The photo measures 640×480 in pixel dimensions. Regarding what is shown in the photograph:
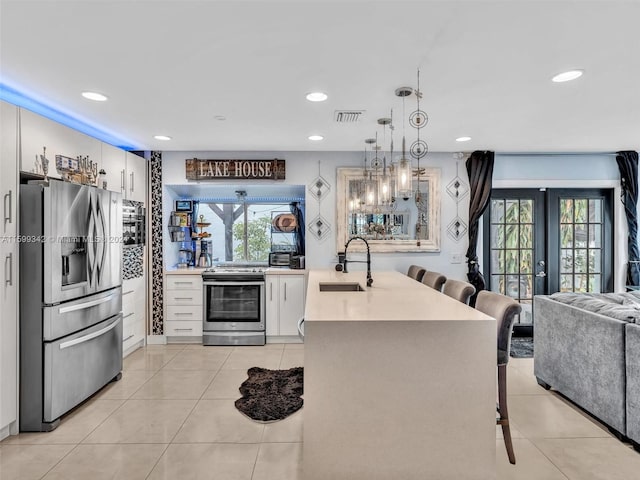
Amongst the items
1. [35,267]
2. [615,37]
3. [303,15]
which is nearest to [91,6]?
[303,15]

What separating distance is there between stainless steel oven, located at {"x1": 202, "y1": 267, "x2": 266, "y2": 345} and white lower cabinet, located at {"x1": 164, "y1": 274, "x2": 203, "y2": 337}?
0.38 feet

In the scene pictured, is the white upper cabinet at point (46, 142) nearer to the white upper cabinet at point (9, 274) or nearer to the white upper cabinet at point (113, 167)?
the white upper cabinet at point (9, 274)

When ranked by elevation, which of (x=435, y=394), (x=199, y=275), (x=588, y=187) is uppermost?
(x=588, y=187)

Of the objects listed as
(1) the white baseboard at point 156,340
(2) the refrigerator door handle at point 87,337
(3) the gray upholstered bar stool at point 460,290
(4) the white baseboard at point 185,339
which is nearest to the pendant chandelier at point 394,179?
(3) the gray upholstered bar stool at point 460,290

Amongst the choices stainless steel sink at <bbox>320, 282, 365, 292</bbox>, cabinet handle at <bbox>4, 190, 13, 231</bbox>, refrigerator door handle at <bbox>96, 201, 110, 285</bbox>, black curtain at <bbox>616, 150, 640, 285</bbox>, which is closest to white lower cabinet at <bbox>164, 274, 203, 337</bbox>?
refrigerator door handle at <bbox>96, 201, 110, 285</bbox>

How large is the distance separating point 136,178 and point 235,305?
6.45 ft

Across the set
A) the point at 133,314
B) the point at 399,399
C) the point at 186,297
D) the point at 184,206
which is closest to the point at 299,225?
the point at 184,206

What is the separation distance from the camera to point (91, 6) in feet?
5.68

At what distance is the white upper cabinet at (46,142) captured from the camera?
2.72m

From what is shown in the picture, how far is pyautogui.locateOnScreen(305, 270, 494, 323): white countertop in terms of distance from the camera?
2.03 metres

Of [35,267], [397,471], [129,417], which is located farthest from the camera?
[129,417]

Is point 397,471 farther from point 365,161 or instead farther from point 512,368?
point 365,161

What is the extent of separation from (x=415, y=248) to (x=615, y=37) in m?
3.16

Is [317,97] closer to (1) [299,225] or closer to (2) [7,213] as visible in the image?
(2) [7,213]
